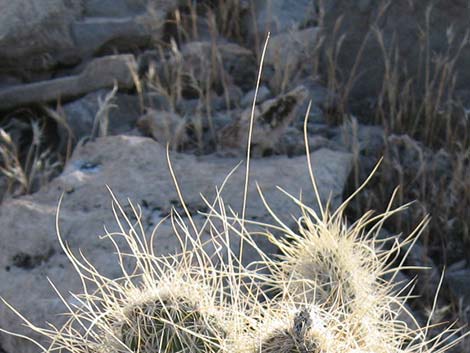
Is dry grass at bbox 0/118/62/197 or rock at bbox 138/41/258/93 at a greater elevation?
rock at bbox 138/41/258/93

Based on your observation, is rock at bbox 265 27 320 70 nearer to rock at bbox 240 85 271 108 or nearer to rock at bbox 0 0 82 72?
rock at bbox 240 85 271 108

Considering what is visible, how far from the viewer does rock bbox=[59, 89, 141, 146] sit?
418 centimetres

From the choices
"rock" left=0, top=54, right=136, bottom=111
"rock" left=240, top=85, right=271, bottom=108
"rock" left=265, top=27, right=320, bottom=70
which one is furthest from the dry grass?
"rock" left=265, top=27, right=320, bottom=70

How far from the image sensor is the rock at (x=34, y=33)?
173 inches

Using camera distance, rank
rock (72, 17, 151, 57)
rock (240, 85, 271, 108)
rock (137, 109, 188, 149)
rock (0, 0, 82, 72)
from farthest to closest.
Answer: rock (72, 17, 151, 57), rock (0, 0, 82, 72), rock (240, 85, 271, 108), rock (137, 109, 188, 149)

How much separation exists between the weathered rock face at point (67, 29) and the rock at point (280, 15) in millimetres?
469

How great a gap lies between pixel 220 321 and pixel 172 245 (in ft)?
3.50

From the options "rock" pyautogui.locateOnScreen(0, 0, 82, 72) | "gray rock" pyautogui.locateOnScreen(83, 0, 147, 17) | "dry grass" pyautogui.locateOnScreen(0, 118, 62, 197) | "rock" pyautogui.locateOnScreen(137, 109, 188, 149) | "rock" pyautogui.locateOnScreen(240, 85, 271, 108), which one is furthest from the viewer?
"gray rock" pyautogui.locateOnScreen(83, 0, 147, 17)

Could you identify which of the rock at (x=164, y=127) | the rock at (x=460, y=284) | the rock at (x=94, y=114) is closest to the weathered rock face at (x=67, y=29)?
the rock at (x=94, y=114)

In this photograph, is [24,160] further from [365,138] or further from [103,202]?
[365,138]

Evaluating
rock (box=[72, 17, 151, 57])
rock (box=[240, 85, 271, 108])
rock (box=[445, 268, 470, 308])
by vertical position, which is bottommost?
rock (box=[445, 268, 470, 308])

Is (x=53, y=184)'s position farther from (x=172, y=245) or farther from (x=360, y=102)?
(x=360, y=102)

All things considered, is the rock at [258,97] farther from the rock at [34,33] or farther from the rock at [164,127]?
the rock at [34,33]

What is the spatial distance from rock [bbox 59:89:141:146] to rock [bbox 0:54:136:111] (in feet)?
0.17
